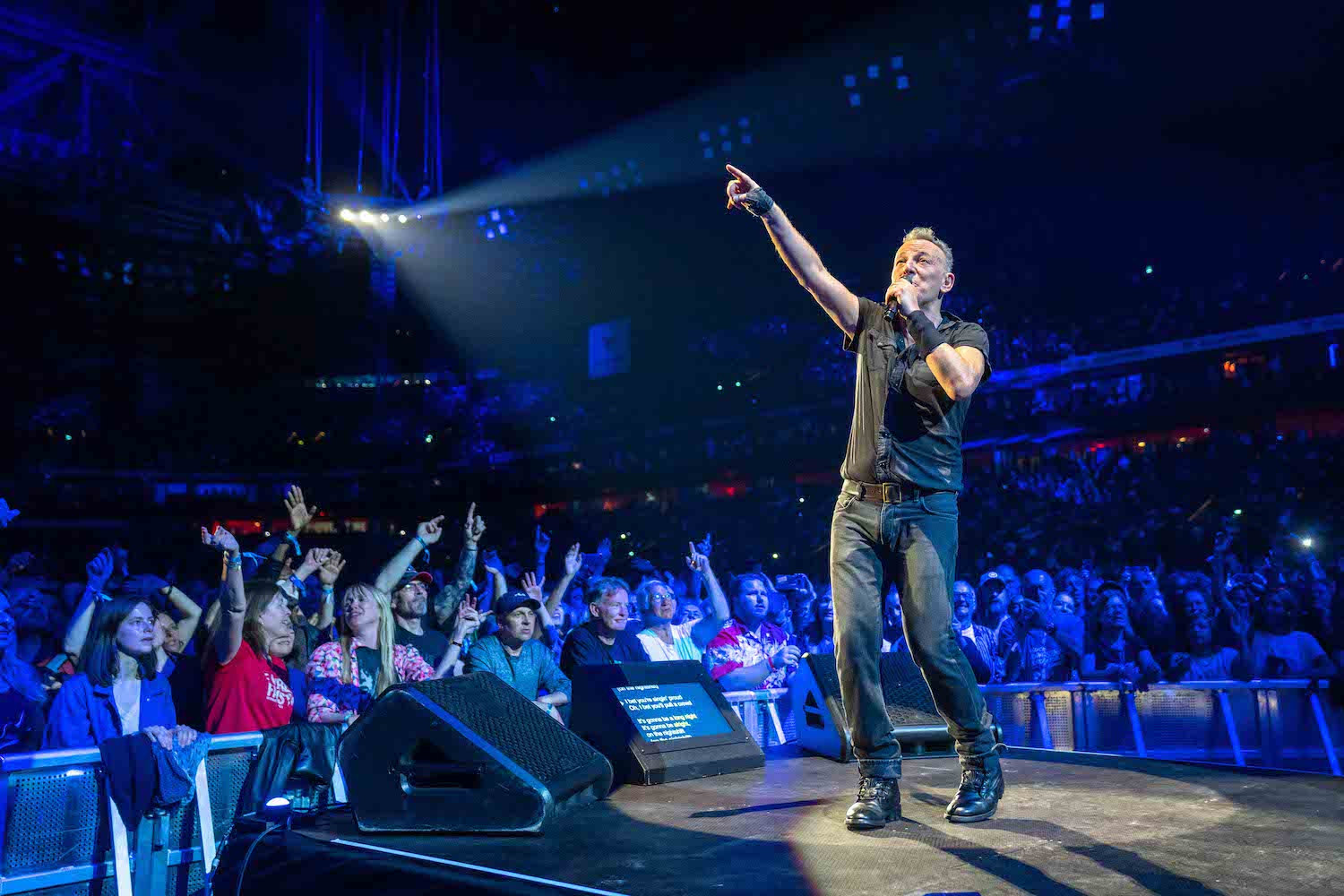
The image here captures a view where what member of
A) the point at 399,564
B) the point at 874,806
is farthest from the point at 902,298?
the point at 399,564

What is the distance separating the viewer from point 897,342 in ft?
9.11

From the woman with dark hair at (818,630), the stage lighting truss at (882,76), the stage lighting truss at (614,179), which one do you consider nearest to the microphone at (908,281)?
the woman with dark hair at (818,630)

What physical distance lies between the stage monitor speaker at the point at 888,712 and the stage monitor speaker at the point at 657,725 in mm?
386

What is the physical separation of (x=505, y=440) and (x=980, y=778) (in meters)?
22.2

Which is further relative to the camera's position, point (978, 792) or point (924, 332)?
point (978, 792)

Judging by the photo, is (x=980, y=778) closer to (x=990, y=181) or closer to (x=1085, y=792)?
(x=1085, y=792)

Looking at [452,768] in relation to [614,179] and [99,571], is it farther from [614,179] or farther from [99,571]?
[614,179]

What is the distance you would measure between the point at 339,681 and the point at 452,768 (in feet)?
5.99

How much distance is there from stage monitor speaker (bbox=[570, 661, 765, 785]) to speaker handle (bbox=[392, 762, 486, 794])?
84 centimetres

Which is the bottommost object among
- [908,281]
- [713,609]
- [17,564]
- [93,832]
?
[93,832]

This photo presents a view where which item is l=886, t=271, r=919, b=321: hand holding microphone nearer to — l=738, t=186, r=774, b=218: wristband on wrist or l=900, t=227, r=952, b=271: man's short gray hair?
l=900, t=227, r=952, b=271: man's short gray hair

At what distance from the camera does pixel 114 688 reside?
12.6 feet

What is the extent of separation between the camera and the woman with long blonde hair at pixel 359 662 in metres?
4.18

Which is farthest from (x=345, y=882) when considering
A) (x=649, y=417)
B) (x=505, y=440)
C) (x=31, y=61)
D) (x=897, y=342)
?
(x=505, y=440)
